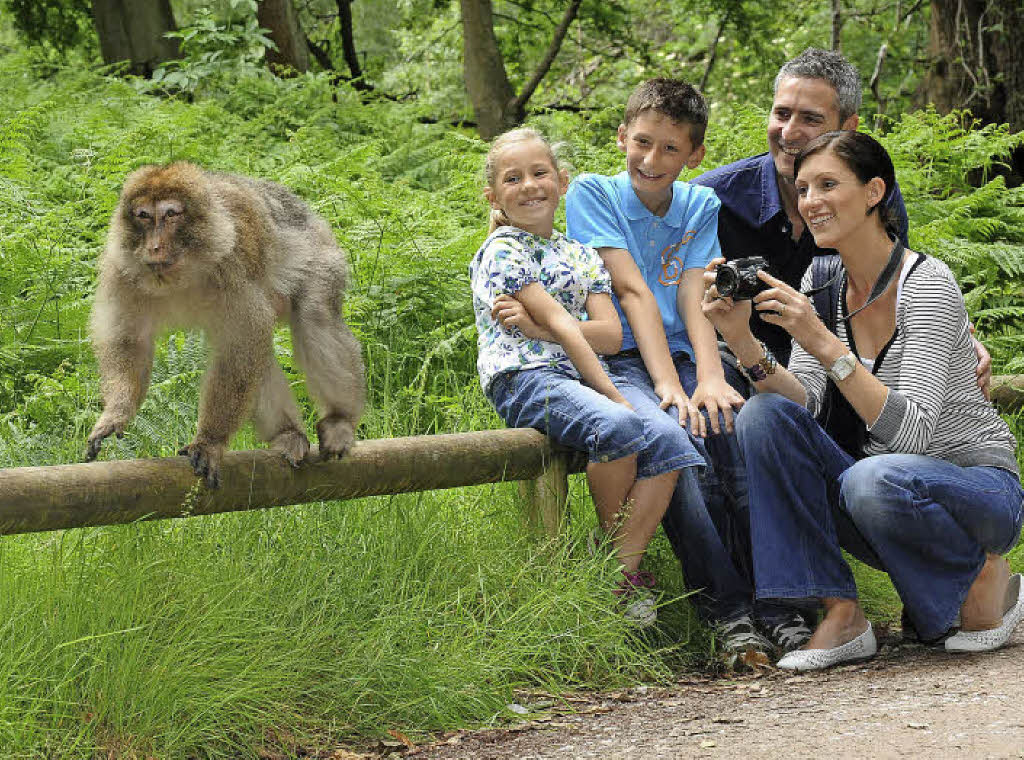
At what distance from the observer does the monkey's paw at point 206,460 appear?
3236mm

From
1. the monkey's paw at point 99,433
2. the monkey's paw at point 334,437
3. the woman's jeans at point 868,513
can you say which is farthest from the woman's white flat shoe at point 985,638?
the monkey's paw at point 99,433

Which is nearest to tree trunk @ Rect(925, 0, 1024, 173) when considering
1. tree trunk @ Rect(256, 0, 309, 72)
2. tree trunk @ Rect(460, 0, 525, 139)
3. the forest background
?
the forest background

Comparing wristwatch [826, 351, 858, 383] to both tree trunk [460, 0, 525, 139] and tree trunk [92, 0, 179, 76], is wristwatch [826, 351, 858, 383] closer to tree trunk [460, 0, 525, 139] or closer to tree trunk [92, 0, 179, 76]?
tree trunk [460, 0, 525, 139]

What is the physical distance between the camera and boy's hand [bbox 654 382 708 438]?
4.10 metres

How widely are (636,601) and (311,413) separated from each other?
187cm

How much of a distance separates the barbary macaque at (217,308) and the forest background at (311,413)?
353 mm

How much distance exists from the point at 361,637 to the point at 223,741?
0.59 metres

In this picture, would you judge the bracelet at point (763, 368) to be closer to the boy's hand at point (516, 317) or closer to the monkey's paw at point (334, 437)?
the boy's hand at point (516, 317)

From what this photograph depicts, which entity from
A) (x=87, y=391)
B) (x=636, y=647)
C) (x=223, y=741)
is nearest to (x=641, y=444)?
(x=636, y=647)

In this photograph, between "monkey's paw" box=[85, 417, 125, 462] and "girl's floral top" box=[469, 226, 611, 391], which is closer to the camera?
"monkey's paw" box=[85, 417, 125, 462]

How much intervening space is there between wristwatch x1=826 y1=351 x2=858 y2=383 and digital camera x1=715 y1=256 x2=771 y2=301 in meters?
0.34

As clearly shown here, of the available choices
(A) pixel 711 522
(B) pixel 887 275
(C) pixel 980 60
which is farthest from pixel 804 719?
(C) pixel 980 60

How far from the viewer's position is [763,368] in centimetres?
396

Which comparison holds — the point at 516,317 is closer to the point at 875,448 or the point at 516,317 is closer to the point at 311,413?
the point at 875,448
